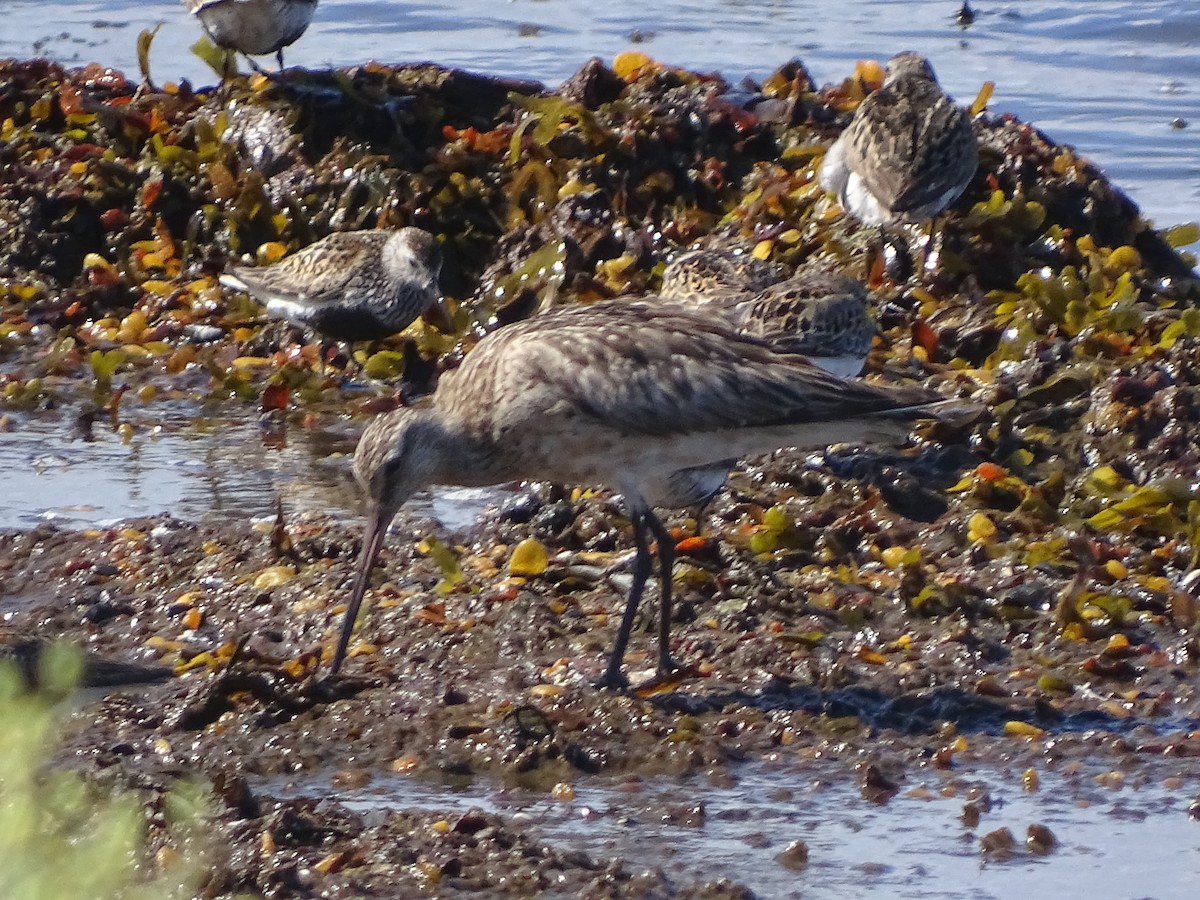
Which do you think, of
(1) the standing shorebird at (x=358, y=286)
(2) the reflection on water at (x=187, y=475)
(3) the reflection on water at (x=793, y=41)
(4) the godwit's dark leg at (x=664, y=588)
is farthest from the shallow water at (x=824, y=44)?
(4) the godwit's dark leg at (x=664, y=588)

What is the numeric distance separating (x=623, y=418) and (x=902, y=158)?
318 centimetres

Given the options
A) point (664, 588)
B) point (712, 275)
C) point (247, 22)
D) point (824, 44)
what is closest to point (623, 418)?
point (664, 588)

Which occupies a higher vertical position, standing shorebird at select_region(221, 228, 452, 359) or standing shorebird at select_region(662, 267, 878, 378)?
standing shorebird at select_region(662, 267, 878, 378)

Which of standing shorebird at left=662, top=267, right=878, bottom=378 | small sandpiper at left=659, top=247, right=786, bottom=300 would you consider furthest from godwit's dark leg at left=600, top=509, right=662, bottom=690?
small sandpiper at left=659, top=247, right=786, bottom=300

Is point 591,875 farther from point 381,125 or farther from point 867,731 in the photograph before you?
point 381,125

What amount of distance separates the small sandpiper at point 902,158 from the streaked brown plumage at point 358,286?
5.67ft

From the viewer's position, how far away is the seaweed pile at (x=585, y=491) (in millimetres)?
5129

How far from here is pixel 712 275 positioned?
752cm

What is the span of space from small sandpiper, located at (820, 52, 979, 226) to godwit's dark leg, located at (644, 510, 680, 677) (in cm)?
278

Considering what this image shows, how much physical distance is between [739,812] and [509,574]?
1.54 m

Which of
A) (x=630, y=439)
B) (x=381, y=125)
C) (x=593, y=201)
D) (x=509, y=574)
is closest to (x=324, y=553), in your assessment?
(x=509, y=574)

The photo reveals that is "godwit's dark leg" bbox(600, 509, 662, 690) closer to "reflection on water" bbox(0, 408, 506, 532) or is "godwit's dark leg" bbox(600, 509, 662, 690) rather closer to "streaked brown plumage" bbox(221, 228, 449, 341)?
"reflection on water" bbox(0, 408, 506, 532)

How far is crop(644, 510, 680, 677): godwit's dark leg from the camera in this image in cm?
540

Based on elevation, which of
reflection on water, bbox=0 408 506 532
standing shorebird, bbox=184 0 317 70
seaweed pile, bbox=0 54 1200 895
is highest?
standing shorebird, bbox=184 0 317 70
